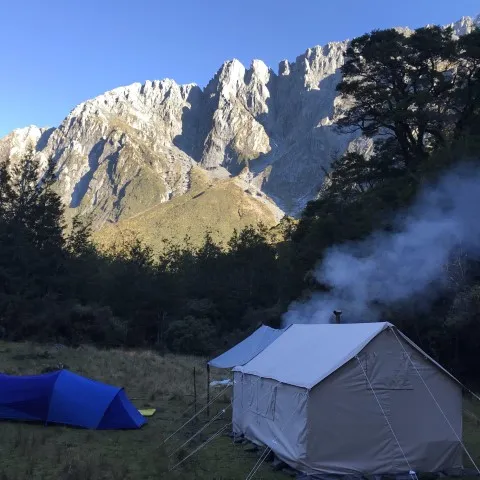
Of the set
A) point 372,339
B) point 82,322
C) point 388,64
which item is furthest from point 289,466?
point 82,322

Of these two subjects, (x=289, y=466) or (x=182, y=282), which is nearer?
(x=289, y=466)

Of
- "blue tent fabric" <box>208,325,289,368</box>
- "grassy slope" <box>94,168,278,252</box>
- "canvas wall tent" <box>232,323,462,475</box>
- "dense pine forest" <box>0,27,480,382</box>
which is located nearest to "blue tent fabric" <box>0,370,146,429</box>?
"canvas wall tent" <box>232,323,462,475</box>

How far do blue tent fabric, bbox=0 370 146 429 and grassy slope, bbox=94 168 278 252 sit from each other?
94702 mm

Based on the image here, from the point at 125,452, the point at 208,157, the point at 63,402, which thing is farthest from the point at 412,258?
the point at 208,157

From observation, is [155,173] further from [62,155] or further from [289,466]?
[289,466]

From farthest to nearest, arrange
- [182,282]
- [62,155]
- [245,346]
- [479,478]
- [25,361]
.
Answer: [62,155] → [182,282] → [25,361] → [245,346] → [479,478]

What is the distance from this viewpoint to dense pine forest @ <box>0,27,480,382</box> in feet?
69.3

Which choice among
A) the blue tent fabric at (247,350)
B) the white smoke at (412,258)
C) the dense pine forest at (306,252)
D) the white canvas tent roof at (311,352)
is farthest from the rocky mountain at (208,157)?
the white canvas tent roof at (311,352)

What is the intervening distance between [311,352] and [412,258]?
29.5ft

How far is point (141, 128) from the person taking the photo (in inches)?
7756

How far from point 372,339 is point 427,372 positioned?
A: 1.21 m

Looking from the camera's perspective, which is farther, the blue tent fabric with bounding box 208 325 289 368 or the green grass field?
the blue tent fabric with bounding box 208 325 289 368

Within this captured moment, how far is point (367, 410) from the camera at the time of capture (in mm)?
8844

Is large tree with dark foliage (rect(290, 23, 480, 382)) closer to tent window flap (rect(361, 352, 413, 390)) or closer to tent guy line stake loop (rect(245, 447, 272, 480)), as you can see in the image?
tent window flap (rect(361, 352, 413, 390))
